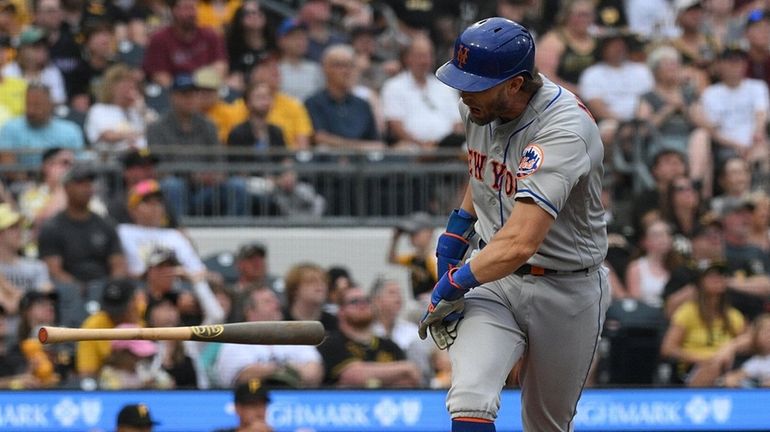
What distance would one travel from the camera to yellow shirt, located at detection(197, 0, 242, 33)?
43.1 ft

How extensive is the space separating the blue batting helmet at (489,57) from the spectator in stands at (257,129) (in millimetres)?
6142

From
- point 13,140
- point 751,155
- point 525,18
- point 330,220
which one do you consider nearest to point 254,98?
point 330,220

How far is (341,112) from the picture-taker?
12188 mm

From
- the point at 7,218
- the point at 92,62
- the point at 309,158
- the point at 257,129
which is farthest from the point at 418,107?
the point at 7,218

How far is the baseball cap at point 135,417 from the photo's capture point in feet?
25.2

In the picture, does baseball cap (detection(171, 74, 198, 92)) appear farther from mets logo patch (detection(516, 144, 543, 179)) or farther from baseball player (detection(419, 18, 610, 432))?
mets logo patch (detection(516, 144, 543, 179))

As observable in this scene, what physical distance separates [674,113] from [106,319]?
17.5 ft

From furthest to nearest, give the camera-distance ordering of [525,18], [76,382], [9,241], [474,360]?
[525,18], [9,241], [76,382], [474,360]

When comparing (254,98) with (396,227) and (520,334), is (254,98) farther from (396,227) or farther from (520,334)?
(520,334)

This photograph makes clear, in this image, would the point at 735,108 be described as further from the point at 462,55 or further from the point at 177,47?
the point at 462,55

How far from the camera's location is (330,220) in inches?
455

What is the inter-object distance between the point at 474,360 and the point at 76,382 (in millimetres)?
4590

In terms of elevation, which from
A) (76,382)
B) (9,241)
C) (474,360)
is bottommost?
(76,382)

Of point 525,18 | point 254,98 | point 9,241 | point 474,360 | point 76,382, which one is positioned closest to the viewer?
point 474,360
